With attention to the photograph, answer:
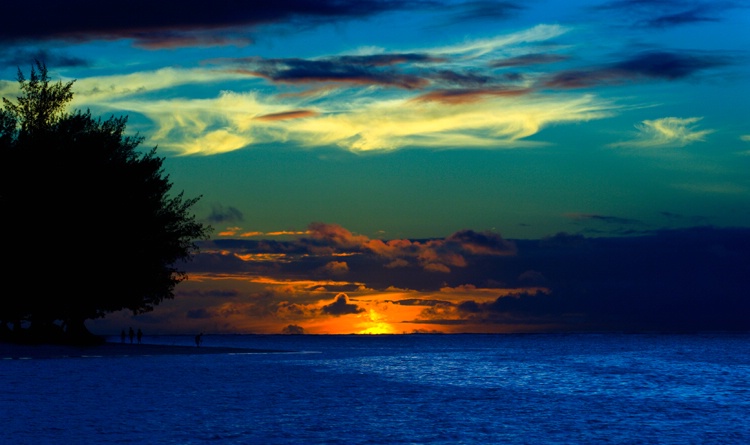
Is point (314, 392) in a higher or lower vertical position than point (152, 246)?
lower

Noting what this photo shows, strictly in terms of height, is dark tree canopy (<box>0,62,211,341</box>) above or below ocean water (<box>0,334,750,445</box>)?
above

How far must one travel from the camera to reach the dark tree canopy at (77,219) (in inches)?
3152

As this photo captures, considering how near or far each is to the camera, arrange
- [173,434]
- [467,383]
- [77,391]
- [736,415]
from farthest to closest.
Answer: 1. [467,383]
2. [77,391]
3. [736,415]
4. [173,434]

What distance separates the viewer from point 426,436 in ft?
123

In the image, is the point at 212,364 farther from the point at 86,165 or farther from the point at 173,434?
the point at 173,434

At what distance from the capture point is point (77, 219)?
3177 inches

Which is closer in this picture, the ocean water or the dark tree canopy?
the ocean water

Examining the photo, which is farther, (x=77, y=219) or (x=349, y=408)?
(x=77, y=219)

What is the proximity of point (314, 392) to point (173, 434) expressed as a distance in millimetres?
22969

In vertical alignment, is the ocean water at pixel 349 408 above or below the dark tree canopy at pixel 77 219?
below

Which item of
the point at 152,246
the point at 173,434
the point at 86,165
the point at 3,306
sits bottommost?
the point at 173,434

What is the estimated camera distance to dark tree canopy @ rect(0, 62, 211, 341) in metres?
80.1

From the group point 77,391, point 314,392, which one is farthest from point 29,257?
point 314,392

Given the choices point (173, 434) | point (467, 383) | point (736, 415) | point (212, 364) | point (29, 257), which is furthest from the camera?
point (212, 364)
